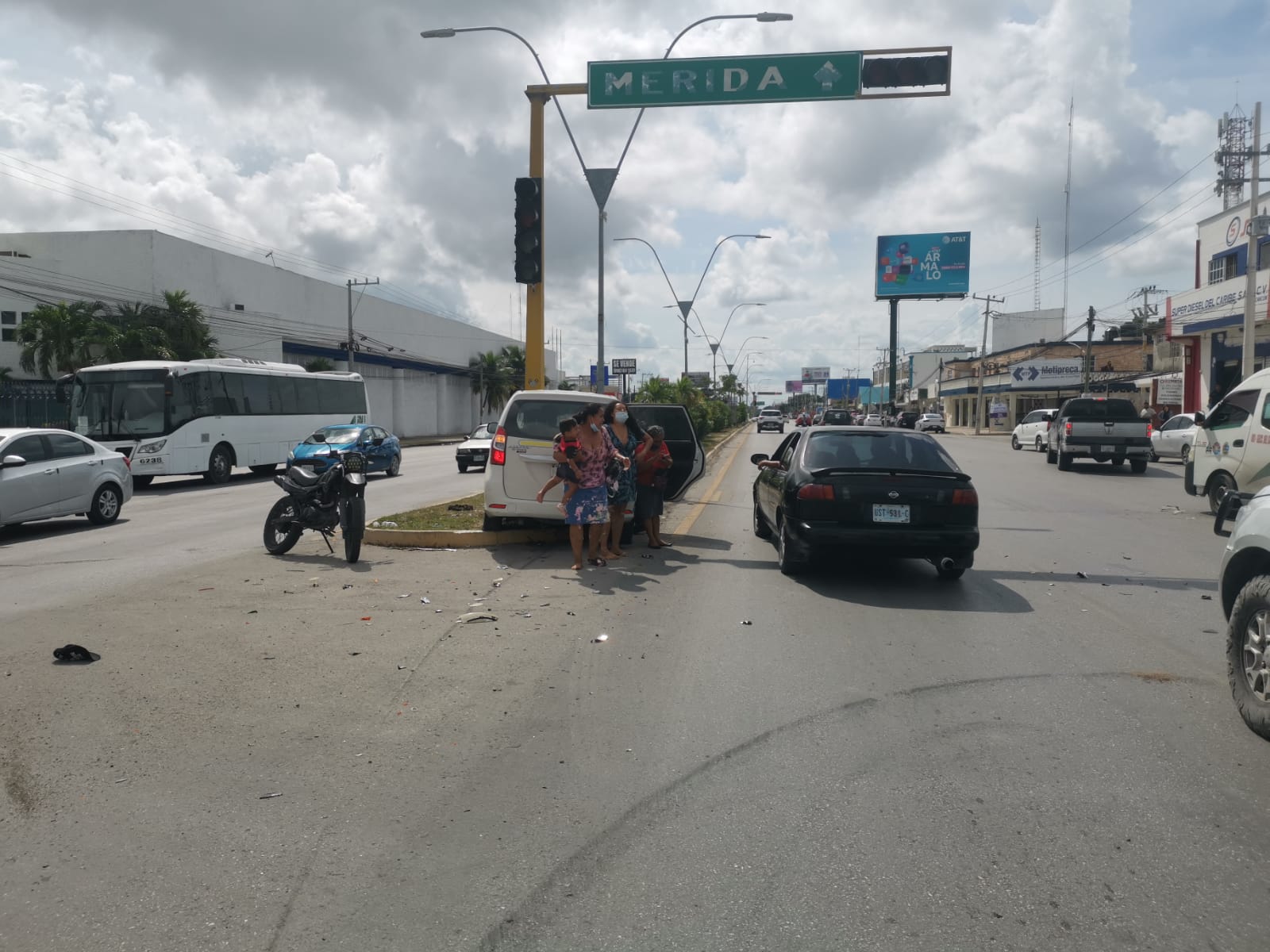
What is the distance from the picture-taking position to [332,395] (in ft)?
100

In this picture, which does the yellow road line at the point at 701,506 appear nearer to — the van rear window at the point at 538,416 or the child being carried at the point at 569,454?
the van rear window at the point at 538,416

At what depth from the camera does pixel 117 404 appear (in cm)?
2206

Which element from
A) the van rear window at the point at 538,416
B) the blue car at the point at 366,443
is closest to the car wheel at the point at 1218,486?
the van rear window at the point at 538,416

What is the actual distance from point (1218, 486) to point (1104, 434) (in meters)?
10.3

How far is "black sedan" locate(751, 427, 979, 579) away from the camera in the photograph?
29.8 feet

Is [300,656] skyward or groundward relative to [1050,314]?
groundward

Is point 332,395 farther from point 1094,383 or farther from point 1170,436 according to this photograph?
point 1094,383

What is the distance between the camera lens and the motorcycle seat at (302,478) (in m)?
11.1

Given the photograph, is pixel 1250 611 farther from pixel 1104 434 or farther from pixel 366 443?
pixel 366 443

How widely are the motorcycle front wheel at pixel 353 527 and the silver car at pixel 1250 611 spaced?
7.91 metres

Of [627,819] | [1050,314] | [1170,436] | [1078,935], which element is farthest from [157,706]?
[1050,314]

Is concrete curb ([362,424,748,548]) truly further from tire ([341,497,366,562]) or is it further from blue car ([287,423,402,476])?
blue car ([287,423,402,476])

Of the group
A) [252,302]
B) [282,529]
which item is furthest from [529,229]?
[252,302]

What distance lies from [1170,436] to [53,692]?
30.3m
